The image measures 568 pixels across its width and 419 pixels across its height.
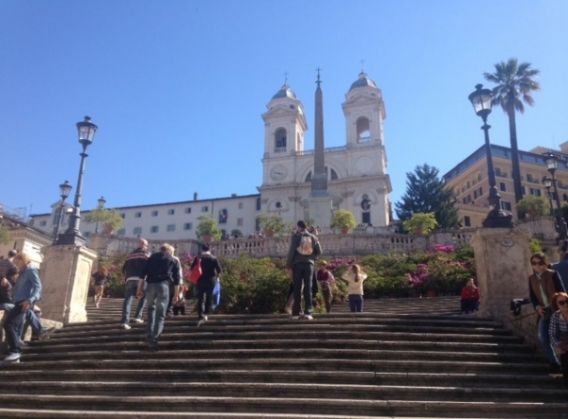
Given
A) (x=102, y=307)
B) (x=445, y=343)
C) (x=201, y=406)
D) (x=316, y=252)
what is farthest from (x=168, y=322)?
(x=102, y=307)

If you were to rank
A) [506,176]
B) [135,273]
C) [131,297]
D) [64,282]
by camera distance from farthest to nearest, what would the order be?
[506,176] → [64,282] → [135,273] → [131,297]

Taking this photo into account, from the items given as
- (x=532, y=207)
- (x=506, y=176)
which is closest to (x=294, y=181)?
(x=506, y=176)

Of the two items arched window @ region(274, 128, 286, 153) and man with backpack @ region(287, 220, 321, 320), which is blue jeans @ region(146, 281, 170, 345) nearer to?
man with backpack @ region(287, 220, 321, 320)

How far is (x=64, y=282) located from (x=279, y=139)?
67.7 m

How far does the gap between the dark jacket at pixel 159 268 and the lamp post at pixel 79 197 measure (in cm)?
422

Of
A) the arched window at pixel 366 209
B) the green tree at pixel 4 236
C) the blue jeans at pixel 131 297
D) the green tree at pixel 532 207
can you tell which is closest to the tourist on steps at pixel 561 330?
the blue jeans at pixel 131 297

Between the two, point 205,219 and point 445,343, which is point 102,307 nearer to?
point 445,343

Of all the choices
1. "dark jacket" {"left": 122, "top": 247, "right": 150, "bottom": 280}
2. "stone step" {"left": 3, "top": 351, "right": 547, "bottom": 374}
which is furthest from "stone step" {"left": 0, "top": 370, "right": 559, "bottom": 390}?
"dark jacket" {"left": 122, "top": 247, "right": 150, "bottom": 280}

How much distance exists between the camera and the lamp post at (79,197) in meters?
12.0

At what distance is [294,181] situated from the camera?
72438 mm

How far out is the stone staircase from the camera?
6113 millimetres

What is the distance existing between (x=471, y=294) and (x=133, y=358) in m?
8.60

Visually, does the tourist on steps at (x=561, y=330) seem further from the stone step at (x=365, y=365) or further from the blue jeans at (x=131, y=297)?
the blue jeans at (x=131, y=297)

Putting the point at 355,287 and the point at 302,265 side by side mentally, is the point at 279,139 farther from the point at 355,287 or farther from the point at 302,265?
the point at 302,265
